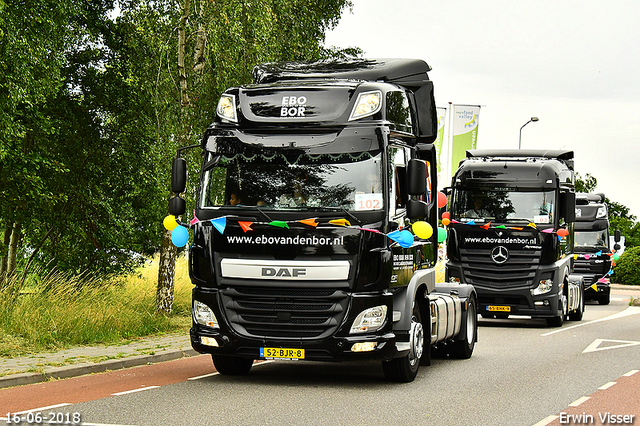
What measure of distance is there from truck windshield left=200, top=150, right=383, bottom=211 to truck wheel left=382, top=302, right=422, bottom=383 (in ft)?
5.91

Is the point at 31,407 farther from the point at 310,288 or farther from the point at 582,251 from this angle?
the point at 582,251

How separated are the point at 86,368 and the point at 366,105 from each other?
4936mm

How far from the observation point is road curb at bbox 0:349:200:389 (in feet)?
33.9

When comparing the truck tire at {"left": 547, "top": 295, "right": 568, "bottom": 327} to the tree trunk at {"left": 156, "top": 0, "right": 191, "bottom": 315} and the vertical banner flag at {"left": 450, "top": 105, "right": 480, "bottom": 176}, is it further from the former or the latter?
the vertical banner flag at {"left": 450, "top": 105, "right": 480, "bottom": 176}

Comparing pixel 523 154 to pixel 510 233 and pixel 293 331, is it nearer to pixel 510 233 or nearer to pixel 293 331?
pixel 510 233

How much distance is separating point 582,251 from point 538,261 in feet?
45.0

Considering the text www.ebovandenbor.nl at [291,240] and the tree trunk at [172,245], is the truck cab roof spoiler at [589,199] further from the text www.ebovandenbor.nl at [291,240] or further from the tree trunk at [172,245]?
the text www.ebovandenbor.nl at [291,240]

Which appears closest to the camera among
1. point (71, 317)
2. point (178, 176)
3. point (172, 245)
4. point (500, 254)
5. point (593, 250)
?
point (178, 176)

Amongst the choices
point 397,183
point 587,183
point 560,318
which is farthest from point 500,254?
point 587,183

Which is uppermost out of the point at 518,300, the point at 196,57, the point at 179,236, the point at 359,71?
the point at 196,57

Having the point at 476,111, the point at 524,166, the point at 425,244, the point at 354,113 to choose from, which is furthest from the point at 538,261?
the point at 476,111

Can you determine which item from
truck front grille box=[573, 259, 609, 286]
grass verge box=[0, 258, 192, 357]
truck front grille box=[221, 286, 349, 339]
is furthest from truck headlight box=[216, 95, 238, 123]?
truck front grille box=[573, 259, 609, 286]

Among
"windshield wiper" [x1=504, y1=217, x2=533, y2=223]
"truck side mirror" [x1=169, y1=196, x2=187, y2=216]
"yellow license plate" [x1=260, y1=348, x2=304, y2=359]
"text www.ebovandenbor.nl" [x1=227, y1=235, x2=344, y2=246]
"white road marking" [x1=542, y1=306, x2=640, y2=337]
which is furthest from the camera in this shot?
"white road marking" [x1=542, y1=306, x2=640, y2=337]

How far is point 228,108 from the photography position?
11.0 m
